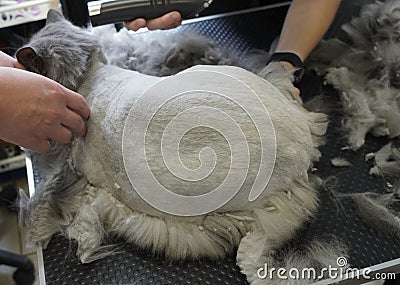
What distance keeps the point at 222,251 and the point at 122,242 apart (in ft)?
0.49

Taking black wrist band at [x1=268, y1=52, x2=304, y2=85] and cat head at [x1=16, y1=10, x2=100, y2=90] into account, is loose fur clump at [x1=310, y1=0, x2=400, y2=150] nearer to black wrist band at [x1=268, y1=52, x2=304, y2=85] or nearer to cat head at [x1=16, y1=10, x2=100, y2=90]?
black wrist band at [x1=268, y1=52, x2=304, y2=85]

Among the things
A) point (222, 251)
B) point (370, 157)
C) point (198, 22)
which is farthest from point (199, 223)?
point (198, 22)

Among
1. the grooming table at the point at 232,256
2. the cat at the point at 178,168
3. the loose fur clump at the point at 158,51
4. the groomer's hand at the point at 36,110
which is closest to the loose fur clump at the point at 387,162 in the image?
the grooming table at the point at 232,256

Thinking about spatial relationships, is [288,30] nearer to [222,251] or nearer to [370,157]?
[370,157]

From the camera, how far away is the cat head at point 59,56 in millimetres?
832

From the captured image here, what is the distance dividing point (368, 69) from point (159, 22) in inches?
16.1

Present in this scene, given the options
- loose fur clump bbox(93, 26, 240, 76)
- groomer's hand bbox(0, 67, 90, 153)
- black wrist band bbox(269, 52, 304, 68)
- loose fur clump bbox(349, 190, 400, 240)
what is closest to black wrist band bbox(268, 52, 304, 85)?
black wrist band bbox(269, 52, 304, 68)

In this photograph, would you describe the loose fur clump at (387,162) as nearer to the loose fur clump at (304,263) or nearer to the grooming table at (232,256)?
the grooming table at (232,256)

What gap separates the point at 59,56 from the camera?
83 centimetres

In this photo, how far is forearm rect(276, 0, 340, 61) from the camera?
39.4 inches

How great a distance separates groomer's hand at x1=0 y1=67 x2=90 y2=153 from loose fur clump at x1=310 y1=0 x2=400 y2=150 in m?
0.47

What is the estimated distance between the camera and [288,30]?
103 centimetres

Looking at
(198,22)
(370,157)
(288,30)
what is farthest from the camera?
(198,22)

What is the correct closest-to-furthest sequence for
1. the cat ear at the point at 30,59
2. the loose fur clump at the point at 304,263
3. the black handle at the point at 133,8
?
1. the loose fur clump at the point at 304,263
2. the cat ear at the point at 30,59
3. the black handle at the point at 133,8
